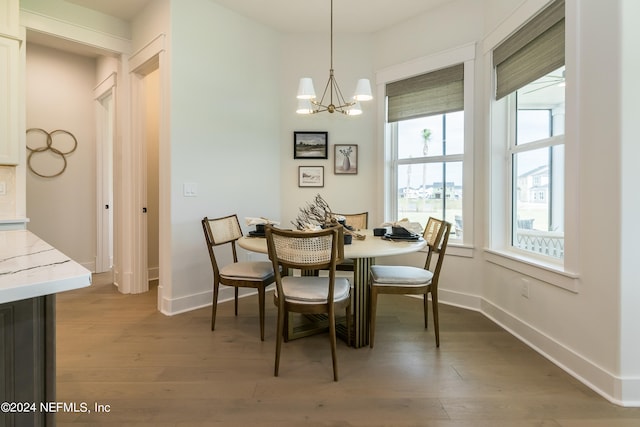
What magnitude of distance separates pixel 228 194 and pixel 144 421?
214 cm

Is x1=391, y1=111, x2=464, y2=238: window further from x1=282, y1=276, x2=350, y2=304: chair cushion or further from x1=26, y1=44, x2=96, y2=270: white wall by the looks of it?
x1=26, y1=44, x2=96, y2=270: white wall

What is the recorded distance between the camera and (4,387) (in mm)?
962

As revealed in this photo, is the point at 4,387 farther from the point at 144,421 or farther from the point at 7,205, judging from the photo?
the point at 7,205

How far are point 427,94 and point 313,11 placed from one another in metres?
1.42

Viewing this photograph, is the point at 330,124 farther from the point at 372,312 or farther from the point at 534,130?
the point at 372,312

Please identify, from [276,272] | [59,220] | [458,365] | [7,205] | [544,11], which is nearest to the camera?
[276,272]

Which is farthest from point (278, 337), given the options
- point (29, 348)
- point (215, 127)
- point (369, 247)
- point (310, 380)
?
point (215, 127)

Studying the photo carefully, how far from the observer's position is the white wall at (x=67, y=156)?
4000mm

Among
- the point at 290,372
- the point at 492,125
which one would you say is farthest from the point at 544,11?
the point at 290,372

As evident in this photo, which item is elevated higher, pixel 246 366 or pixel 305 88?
pixel 305 88

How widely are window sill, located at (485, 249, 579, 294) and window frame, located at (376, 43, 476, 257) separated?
329mm

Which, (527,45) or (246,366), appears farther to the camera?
(527,45)

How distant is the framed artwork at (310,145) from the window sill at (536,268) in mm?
1989

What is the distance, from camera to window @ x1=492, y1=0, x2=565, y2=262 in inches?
88.7
